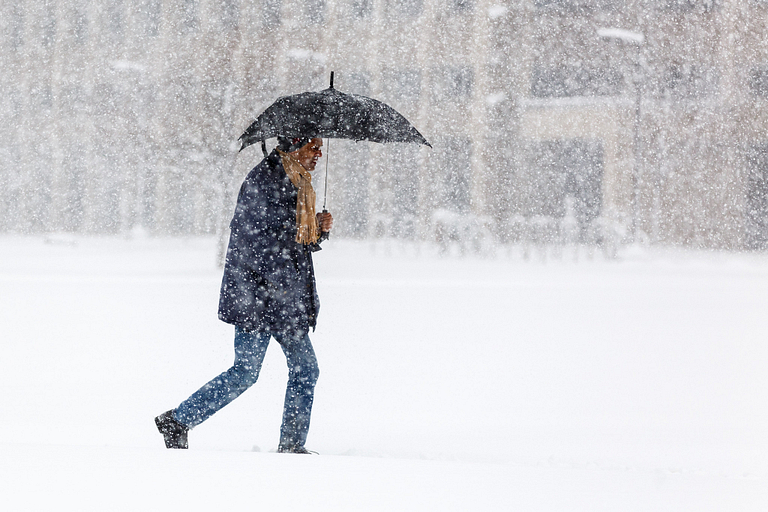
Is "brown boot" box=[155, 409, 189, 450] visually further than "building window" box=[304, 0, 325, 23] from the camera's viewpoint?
No

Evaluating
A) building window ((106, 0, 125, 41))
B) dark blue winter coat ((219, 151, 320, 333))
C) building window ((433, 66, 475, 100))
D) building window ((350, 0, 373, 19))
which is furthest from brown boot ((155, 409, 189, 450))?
building window ((106, 0, 125, 41))

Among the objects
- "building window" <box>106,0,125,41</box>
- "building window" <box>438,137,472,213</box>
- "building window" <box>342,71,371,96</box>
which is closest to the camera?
"building window" <box>438,137,472,213</box>

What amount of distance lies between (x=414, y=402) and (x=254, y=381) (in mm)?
2083

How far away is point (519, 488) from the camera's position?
10.3 ft

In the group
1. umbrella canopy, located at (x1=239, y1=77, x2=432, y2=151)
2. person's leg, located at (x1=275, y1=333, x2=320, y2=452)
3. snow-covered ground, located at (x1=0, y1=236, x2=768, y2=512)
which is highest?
umbrella canopy, located at (x1=239, y1=77, x2=432, y2=151)

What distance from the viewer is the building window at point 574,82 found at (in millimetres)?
28984

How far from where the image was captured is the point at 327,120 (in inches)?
146

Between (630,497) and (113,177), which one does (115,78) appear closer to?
(113,177)

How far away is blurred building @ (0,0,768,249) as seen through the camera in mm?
27578

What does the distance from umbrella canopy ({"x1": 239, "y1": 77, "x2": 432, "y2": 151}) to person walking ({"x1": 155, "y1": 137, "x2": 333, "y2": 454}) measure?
8 centimetres

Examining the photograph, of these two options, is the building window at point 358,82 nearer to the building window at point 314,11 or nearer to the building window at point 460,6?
the building window at point 314,11

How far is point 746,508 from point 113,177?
36908 millimetres

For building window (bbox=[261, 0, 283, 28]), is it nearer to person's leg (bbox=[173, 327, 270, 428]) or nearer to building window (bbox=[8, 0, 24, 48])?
building window (bbox=[8, 0, 24, 48])

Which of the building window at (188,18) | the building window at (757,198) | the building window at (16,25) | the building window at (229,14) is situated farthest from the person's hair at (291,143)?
the building window at (16,25)
